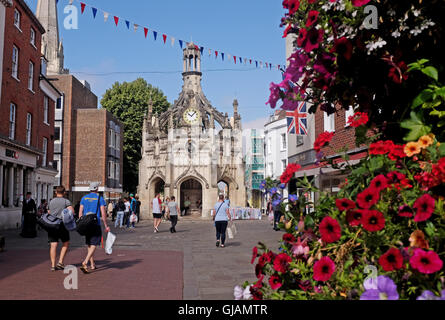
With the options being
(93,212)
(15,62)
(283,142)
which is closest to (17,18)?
(15,62)

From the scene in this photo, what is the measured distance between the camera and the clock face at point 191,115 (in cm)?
4694

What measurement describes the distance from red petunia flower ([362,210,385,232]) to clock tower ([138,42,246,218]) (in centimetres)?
4113

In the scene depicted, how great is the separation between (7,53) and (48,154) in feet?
37.1

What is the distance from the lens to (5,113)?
76.4 ft

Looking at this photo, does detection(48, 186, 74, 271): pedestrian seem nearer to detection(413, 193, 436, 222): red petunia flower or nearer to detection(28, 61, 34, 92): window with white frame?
detection(413, 193, 436, 222): red petunia flower

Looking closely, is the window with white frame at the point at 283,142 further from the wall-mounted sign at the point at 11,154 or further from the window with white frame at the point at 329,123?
the window with white frame at the point at 329,123

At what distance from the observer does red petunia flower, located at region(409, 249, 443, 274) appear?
73.7 inches

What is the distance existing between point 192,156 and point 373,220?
42905mm

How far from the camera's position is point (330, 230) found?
7.63 feet

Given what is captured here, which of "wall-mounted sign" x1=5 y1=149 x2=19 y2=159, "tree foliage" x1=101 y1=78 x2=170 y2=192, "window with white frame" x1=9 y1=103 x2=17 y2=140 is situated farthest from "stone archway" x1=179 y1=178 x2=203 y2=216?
"window with white frame" x1=9 y1=103 x2=17 y2=140
